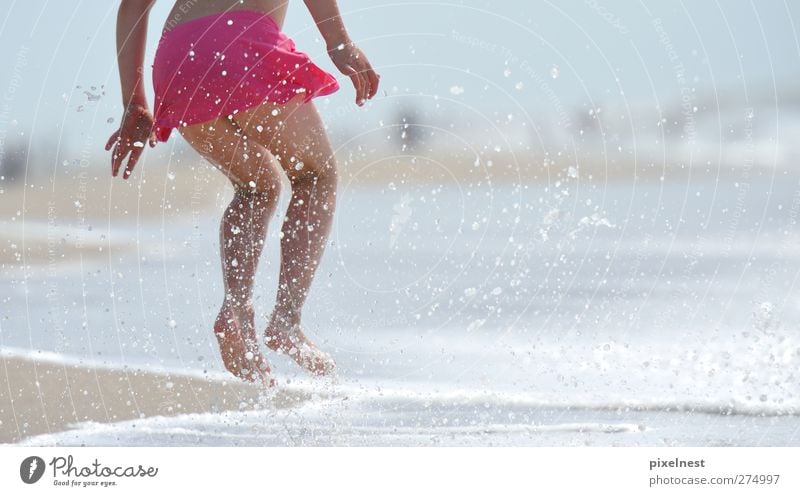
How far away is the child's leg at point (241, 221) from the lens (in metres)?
1.59

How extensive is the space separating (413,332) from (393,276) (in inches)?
4.2

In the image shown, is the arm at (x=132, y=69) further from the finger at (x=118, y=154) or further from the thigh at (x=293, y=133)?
the thigh at (x=293, y=133)

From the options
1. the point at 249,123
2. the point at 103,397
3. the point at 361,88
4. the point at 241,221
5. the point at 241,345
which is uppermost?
the point at 361,88

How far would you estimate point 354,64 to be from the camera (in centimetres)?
154

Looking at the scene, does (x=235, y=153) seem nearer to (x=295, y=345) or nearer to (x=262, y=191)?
(x=262, y=191)

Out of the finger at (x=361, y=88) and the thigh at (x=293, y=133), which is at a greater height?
the finger at (x=361, y=88)

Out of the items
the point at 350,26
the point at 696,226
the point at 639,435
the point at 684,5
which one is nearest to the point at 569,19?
the point at 684,5

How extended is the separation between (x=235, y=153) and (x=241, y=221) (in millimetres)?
90

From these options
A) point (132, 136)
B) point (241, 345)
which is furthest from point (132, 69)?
point (241, 345)
